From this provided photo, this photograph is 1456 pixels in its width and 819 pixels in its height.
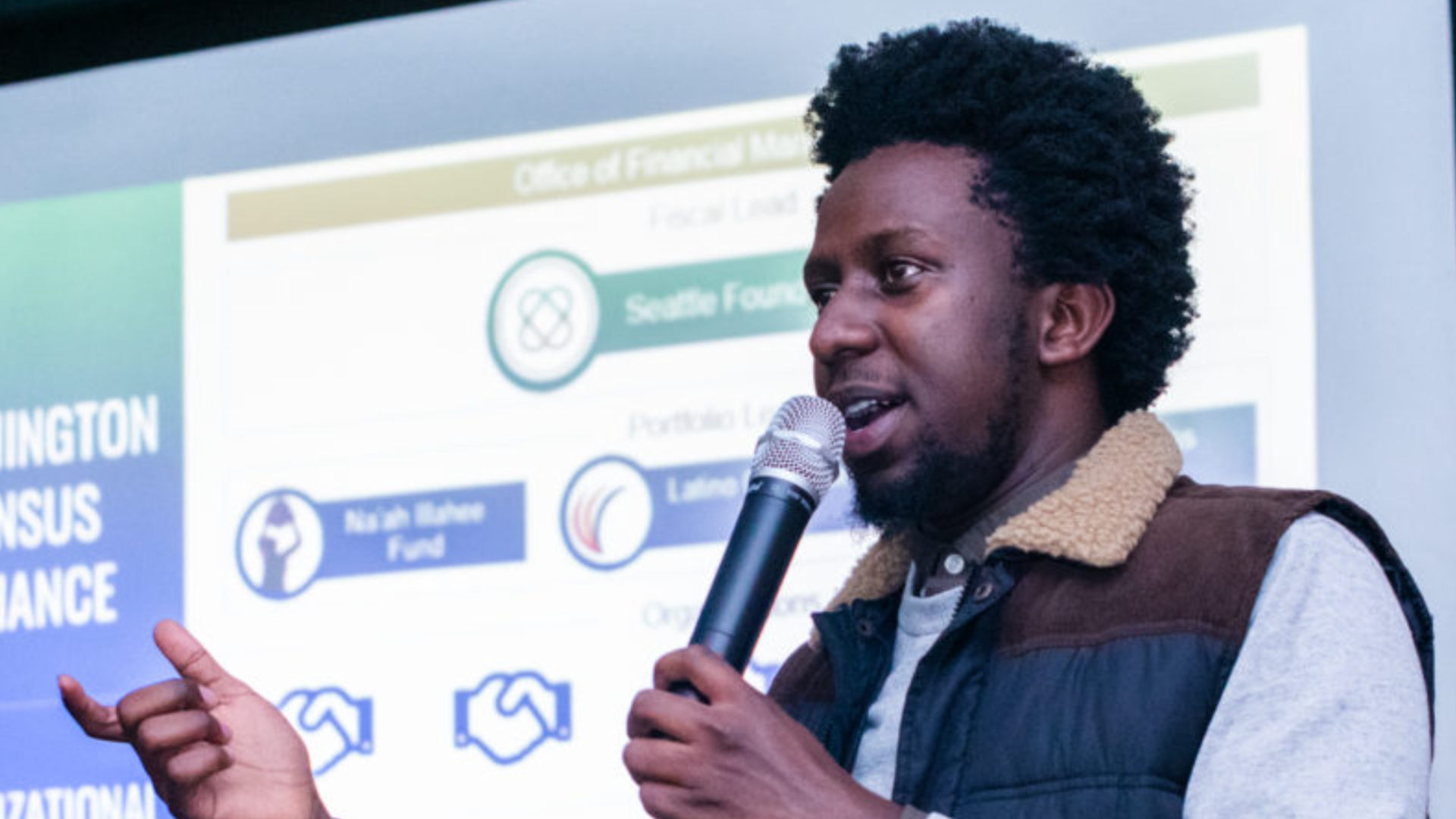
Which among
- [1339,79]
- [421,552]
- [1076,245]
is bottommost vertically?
[421,552]

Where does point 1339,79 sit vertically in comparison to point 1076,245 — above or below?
above

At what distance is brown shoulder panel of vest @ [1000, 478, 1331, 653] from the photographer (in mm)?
1352

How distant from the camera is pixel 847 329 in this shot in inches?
59.6

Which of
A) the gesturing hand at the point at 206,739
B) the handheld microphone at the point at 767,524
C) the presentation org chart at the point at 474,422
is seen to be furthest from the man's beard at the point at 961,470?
the presentation org chart at the point at 474,422

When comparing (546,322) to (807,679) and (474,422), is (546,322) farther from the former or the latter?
(807,679)

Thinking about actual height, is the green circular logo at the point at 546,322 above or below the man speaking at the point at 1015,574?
above

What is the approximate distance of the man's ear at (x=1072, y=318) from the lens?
157cm

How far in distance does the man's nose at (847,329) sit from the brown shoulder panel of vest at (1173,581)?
204 mm

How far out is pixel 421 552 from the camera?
2674 millimetres

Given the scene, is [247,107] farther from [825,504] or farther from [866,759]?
[866,759]

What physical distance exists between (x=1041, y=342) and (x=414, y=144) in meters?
1.48

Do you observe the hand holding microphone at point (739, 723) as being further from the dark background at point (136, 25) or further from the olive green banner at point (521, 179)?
the dark background at point (136, 25)

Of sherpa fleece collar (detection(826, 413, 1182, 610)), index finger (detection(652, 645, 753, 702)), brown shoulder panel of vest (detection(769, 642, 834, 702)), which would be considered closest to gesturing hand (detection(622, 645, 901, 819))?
index finger (detection(652, 645, 753, 702))

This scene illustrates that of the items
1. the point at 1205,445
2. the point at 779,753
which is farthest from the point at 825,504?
the point at 779,753
